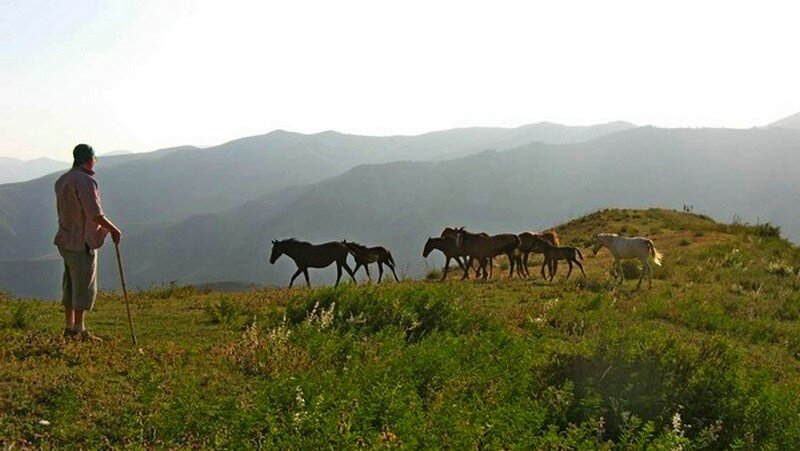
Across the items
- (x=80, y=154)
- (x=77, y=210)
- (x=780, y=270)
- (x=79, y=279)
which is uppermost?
(x=80, y=154)

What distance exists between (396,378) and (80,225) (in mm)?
4979

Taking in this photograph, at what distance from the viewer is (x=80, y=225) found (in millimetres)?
9141

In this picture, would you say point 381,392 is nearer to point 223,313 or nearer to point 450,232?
point 223,313

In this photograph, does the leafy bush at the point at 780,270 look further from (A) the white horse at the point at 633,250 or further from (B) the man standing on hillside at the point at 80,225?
(B) the man standing on hillside at the point at 80,225

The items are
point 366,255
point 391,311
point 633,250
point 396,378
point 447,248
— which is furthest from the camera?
point 447,248

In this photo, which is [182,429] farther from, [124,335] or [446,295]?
[446,295]

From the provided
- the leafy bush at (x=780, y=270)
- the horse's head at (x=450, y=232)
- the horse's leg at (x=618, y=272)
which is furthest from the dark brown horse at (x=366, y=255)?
the leafy bush at (x=780, y=270)

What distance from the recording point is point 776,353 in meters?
12.0

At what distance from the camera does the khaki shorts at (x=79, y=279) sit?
9.09m

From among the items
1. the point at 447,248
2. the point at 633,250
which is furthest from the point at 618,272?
the point at 447,248

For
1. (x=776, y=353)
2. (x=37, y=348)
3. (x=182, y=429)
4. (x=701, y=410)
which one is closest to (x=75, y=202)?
(x=37, y=348)

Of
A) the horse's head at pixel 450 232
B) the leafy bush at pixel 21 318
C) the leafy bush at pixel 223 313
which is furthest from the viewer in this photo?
the horse's head at pixel 450 232

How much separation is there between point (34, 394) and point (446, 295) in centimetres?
694

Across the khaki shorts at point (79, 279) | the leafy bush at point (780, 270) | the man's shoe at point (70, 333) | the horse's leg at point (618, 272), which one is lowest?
the leafy bush at point (780, 270)
